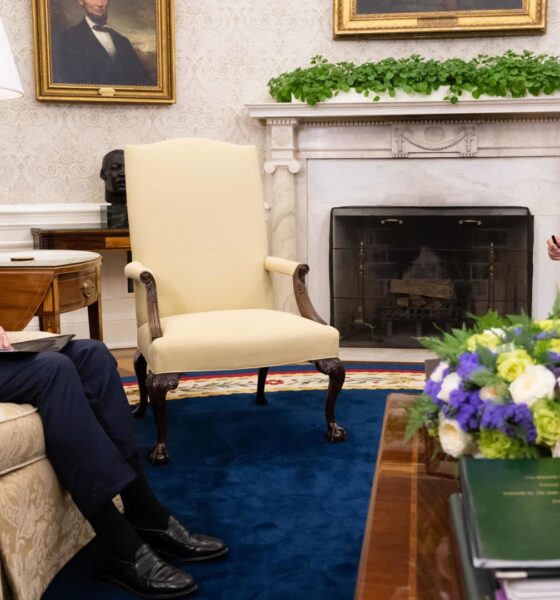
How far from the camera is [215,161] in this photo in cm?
350

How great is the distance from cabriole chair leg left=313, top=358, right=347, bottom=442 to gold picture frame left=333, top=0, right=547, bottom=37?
8.70 ft

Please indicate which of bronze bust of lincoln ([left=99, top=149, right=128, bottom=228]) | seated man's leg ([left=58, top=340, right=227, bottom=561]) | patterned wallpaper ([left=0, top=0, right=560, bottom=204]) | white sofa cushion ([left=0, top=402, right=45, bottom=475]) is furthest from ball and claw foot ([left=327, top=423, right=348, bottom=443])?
patterned wallpaper ([left=0, top=0, right=560, bottom=204])

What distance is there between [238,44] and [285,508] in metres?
Result: 3.43

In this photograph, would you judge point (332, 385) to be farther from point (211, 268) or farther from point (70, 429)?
point (70, 429)

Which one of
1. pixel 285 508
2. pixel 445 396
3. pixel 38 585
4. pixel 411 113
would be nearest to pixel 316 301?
pixel 411 113

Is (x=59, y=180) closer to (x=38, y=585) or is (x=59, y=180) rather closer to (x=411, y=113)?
(x=411, y=113)

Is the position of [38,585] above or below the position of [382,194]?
below

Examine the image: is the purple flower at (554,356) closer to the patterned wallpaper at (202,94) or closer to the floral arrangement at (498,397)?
the floral arrangement at (498,397)

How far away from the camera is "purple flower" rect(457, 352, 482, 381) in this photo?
4.34 ft

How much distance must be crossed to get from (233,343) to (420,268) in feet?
7.96

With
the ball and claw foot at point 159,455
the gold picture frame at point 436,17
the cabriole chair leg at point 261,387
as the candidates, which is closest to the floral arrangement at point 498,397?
the ball and claw foot at point 159,455

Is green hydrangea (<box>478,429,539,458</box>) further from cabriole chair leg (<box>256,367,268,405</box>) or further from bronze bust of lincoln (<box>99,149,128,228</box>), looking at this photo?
bronze bust of lincoln (<box>99,149,128,228</box>)

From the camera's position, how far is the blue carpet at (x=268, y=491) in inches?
79.6

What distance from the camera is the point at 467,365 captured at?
1.33m
